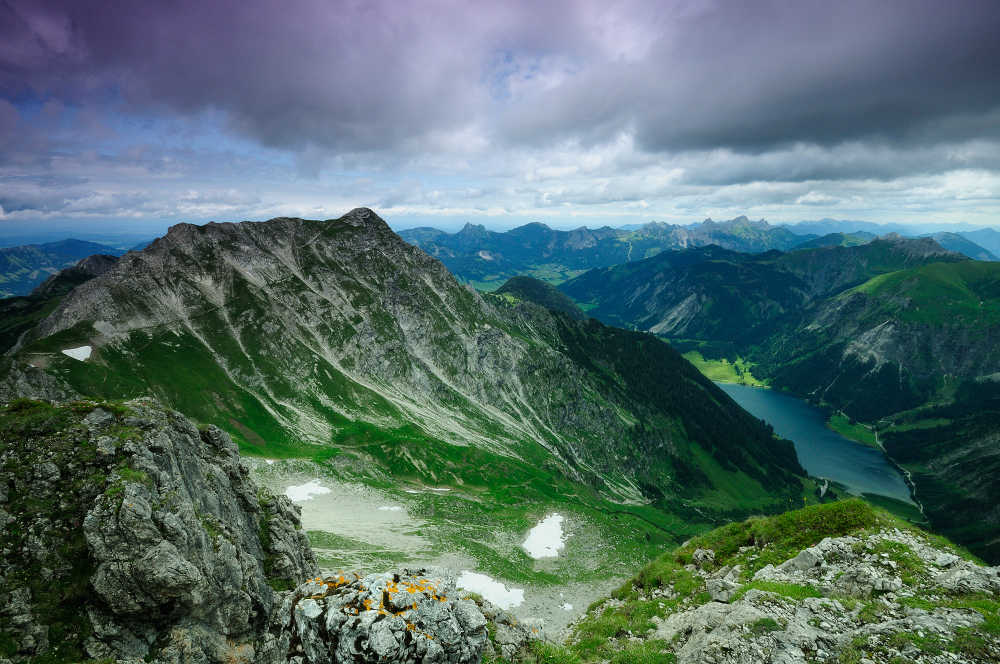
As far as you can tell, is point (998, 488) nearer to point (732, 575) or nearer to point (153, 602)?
point (732, 575)

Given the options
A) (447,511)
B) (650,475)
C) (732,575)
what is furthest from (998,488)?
(732,575)

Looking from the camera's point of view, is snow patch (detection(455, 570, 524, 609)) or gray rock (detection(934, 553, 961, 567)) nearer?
gray rock (detection(934, 553, 961, 567))

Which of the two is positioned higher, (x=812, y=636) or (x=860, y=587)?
(x=812, y=636)

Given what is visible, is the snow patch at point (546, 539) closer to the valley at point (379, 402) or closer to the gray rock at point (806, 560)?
the valley at point (379, 402)

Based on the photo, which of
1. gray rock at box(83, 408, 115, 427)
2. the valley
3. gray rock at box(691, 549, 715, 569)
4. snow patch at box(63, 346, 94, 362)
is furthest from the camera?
snow patch at box(63, 346, 94, 362)

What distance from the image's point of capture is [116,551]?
67.7 ft

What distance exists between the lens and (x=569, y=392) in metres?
188

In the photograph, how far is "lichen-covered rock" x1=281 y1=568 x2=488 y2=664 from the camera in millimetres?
12859

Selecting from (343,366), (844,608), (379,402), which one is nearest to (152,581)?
(844,608)

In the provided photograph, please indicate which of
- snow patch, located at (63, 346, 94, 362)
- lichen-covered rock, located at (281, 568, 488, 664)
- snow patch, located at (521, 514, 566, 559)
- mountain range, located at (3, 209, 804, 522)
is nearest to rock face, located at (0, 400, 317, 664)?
lichen-covered rock, located at (281, 568, 488, 664)

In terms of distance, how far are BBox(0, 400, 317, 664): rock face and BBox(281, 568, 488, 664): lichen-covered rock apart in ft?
A: 8.90

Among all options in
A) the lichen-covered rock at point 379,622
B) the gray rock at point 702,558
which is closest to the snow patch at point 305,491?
the lichen-covered rock at point 379,622

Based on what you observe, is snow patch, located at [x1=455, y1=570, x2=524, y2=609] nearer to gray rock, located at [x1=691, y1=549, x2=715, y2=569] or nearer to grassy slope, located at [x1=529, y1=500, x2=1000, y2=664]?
grassy slope, located at [x1=529, y1=500, x2=1000, y2=664]

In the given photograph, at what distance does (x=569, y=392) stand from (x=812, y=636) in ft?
579
